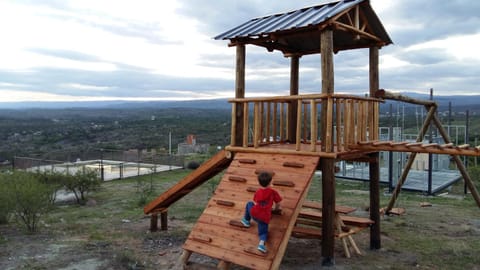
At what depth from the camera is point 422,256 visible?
7.55 meters

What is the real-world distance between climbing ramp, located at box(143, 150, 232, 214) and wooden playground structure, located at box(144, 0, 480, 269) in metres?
0.02

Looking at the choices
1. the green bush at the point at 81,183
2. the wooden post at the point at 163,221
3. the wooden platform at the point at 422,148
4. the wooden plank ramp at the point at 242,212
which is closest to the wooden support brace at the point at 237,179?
the wooden plank ramp at the point at 242,212

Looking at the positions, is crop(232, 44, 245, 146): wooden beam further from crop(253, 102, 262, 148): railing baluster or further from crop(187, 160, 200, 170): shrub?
crop(187, 160, 200, 170): shrub

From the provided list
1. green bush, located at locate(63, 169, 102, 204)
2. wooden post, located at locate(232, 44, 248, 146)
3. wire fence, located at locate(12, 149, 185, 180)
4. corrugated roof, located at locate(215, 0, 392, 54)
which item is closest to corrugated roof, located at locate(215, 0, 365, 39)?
corrugated roof, located at locate(215, 0, 392, 54)

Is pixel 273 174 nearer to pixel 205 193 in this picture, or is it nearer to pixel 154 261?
pixel 154 261

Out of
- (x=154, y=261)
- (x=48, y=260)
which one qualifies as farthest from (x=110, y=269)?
(x=48, y=260)

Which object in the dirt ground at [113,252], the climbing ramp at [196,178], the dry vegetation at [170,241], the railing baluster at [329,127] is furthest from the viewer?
the climbing ramp at [196,178]

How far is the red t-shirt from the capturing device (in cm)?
570

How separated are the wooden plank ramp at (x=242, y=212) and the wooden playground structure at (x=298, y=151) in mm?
14

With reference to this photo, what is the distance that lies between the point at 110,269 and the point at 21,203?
131 inches

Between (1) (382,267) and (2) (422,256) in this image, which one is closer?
(1) (382,267)

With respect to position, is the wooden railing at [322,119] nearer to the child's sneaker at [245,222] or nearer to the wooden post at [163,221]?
the child's sneaker at [245,222]

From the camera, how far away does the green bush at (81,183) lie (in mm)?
13656

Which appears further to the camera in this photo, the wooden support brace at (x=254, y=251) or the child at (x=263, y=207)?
the child at (x=263, y=207)
